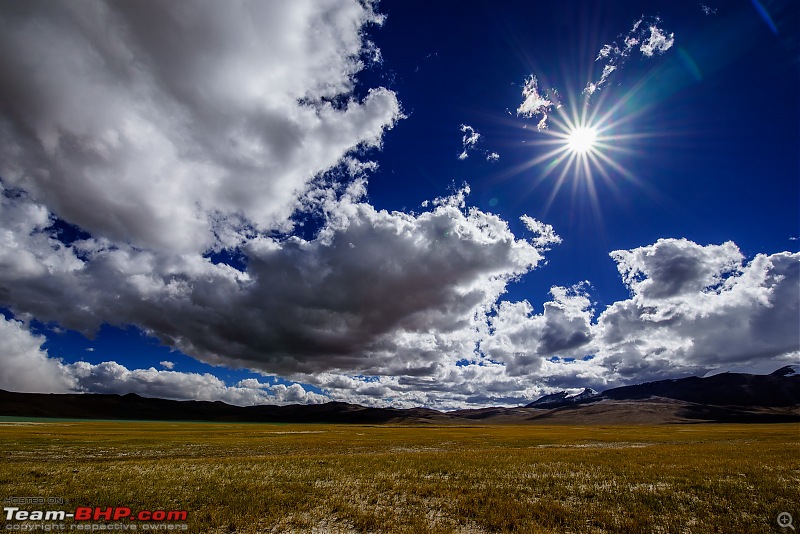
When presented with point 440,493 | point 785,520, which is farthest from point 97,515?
point 785,520

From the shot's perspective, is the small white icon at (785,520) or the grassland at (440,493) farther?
the grassland at (440,493)

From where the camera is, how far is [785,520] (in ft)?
54.7

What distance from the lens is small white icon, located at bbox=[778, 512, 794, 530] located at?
16188mm

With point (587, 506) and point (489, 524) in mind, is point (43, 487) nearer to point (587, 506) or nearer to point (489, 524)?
point (489, 524)

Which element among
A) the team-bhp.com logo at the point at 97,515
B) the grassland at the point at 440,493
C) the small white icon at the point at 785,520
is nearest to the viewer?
the small white icon at the point at 785,520

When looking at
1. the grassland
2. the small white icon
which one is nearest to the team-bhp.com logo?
the grassland

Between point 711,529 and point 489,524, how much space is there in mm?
9198

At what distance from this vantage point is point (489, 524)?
55.1 ft

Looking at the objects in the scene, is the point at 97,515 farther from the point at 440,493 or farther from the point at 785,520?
the point at 785,520

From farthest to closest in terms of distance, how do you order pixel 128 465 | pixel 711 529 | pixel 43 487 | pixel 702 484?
pixel 128 465, pixel 702 484, pixel 43 487, pixel 711 529

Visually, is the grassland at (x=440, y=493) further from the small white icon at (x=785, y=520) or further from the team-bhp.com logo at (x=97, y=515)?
the team-bhp.com logo at (x=97, y=515)

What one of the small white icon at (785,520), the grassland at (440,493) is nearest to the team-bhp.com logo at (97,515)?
the grassland at (440,493)

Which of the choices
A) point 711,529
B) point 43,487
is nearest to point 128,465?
point 43,487

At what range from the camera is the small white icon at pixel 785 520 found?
53.1ft
